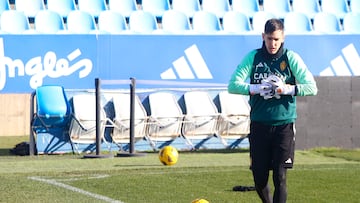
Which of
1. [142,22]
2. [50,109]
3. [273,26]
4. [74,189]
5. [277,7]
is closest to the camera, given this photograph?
[273,26]

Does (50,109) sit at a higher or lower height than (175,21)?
lower

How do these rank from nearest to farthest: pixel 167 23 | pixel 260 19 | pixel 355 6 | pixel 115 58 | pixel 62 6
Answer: pixel 115 58 < pixel 62 6 < pixel 167 23 < pixel 260 19 < pixel 355 6

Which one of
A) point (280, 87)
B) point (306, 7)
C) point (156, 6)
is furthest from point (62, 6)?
point (280, 87)

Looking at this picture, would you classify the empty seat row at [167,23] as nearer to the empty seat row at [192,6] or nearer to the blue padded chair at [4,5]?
the empty seat row at [192,6]

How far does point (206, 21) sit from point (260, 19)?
1.54 metres

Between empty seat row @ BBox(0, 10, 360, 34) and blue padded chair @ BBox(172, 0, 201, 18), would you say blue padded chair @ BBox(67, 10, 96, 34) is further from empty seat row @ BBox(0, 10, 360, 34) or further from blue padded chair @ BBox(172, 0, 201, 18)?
blue padded chair @ BBox(172, 0, 201, 18)

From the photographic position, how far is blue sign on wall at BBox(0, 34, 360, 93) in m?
19.8

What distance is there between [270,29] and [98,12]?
1541cm

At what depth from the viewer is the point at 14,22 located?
70.8 feet

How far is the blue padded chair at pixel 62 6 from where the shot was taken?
74.6ft

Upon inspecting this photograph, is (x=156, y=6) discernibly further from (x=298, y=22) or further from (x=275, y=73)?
(x=275, y=73)

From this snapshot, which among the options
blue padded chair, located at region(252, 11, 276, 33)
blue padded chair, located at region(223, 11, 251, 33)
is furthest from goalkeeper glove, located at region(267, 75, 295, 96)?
blue padded chair, located at region(252, 11, 276, 33)

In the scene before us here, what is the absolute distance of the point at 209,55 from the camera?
2103 cm

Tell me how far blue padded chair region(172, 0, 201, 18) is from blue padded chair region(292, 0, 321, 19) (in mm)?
3030
